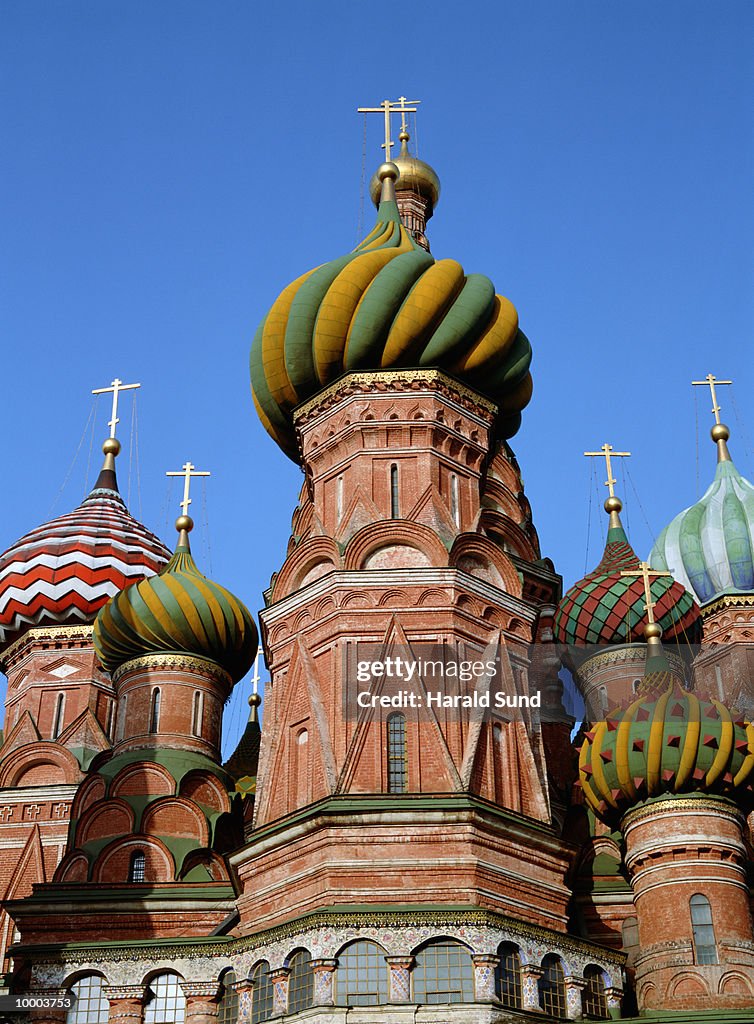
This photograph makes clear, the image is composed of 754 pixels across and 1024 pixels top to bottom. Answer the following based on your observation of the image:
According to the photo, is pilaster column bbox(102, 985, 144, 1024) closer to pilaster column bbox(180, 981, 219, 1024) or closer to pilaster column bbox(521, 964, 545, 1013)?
pilaster column bbox(180, 981, 219, 1024)

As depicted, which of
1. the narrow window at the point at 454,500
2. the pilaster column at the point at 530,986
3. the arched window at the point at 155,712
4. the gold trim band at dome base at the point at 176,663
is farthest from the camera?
the gold trim band at dome base at the point at 176,663

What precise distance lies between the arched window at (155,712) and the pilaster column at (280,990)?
233 inches

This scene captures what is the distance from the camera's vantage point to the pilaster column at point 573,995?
1518 centimetres

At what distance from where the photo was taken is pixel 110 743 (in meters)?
23.8

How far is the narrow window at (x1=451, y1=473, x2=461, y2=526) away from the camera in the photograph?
18219 mm

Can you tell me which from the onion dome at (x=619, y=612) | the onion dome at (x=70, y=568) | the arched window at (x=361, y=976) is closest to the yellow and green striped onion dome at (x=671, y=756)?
the arched window at (x=361, y=976)

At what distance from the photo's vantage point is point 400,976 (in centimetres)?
1441

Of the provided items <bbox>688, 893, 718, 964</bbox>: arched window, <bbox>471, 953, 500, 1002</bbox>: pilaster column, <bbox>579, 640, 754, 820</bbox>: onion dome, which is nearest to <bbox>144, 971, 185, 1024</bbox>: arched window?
<bbox>471, 953, 500, 1002</bbox>: pilaster column

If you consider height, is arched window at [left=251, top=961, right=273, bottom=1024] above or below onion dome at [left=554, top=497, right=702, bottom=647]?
below

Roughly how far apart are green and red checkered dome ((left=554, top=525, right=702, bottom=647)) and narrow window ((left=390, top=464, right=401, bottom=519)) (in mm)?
4847

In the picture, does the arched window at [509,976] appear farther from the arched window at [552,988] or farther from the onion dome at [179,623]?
the onion dome at [179,623]

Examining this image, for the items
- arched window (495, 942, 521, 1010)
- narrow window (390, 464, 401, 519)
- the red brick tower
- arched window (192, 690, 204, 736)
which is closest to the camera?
arched window (495, 942, 521, 1010)

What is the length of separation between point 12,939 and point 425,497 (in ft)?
30.2

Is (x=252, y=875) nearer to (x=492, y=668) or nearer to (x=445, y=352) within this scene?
(x=492, y=668)
